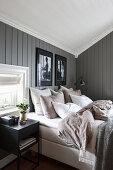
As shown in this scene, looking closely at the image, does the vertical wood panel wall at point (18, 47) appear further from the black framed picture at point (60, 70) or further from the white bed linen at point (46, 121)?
the white bed linen at point (46, 121)

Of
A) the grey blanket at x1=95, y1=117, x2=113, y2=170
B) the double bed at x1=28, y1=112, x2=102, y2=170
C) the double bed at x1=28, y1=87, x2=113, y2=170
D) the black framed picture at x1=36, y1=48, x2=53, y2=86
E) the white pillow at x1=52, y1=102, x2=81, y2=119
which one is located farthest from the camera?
the black framed picture at x1=36, y1=48, x2=53, y2=86

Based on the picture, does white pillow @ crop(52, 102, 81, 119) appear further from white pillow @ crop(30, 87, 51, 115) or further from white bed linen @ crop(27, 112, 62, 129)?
white pillow @ crop(30, 87, 51, 115)

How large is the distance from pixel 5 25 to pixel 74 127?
6.12 feet

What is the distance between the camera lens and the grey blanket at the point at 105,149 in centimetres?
152

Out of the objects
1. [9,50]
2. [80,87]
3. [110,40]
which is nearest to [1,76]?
[9,50]

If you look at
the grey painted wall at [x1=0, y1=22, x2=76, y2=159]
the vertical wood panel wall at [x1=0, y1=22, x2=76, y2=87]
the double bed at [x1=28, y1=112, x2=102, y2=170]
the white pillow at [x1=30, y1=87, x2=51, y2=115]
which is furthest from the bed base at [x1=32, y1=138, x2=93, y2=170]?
the vertical wood panel wall at [x1=0, y1=22, x2=76, y2=87]

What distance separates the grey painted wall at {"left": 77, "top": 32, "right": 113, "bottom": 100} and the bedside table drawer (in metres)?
2.75

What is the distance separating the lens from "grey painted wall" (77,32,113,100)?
13.3ft

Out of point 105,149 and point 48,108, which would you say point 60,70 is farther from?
point 105,149

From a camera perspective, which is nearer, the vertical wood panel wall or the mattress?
the mattress

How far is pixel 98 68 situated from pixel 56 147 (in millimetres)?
2969

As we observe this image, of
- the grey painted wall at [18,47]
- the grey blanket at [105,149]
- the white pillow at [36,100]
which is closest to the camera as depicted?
the grey blanket at [105,149]

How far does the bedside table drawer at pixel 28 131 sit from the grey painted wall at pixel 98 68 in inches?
108

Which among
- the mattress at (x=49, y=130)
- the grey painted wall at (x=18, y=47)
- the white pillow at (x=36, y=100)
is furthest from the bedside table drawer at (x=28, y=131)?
the grey painted wall at (x=18, y=47)
